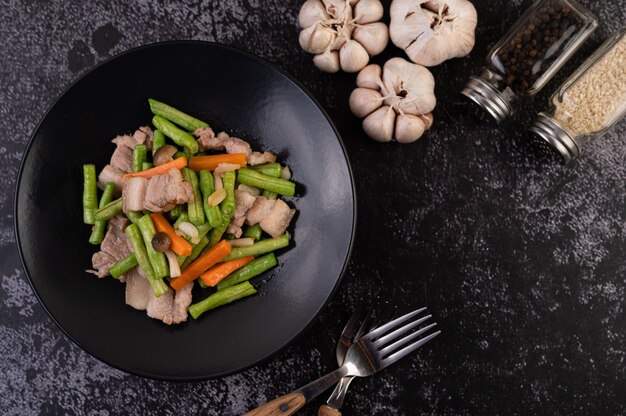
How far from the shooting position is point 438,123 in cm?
260

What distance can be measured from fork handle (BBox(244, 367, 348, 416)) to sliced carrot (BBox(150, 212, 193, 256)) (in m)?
0.65

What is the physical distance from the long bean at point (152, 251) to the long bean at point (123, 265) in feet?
0.28

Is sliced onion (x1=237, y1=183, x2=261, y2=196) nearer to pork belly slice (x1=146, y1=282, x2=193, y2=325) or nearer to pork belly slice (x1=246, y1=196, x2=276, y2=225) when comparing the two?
pork belly slice (x1=246, y1=196, x2=276, y2=225)

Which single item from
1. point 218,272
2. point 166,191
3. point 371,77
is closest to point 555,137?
point 371,77

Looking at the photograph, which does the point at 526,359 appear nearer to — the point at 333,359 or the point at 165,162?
the point at 333,359

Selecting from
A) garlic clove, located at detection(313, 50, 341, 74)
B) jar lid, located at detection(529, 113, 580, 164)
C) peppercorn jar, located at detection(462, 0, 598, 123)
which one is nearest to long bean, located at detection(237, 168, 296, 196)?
garlic clove, located at detection(313, 50, 341, 74)

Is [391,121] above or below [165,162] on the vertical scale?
above

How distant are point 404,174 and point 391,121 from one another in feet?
0.85

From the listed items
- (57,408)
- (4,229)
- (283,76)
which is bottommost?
(57,408)

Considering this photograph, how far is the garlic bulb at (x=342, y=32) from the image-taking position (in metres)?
2.45

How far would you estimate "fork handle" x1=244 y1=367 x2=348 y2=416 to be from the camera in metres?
2.27

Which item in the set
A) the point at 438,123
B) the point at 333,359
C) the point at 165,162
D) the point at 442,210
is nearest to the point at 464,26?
the point at 438,123

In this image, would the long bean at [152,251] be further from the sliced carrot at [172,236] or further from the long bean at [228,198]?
the long bean at [228,198]

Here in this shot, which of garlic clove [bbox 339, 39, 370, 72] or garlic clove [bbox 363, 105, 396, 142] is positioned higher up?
garlic clove [bbox 339, 39, 370, 72]
